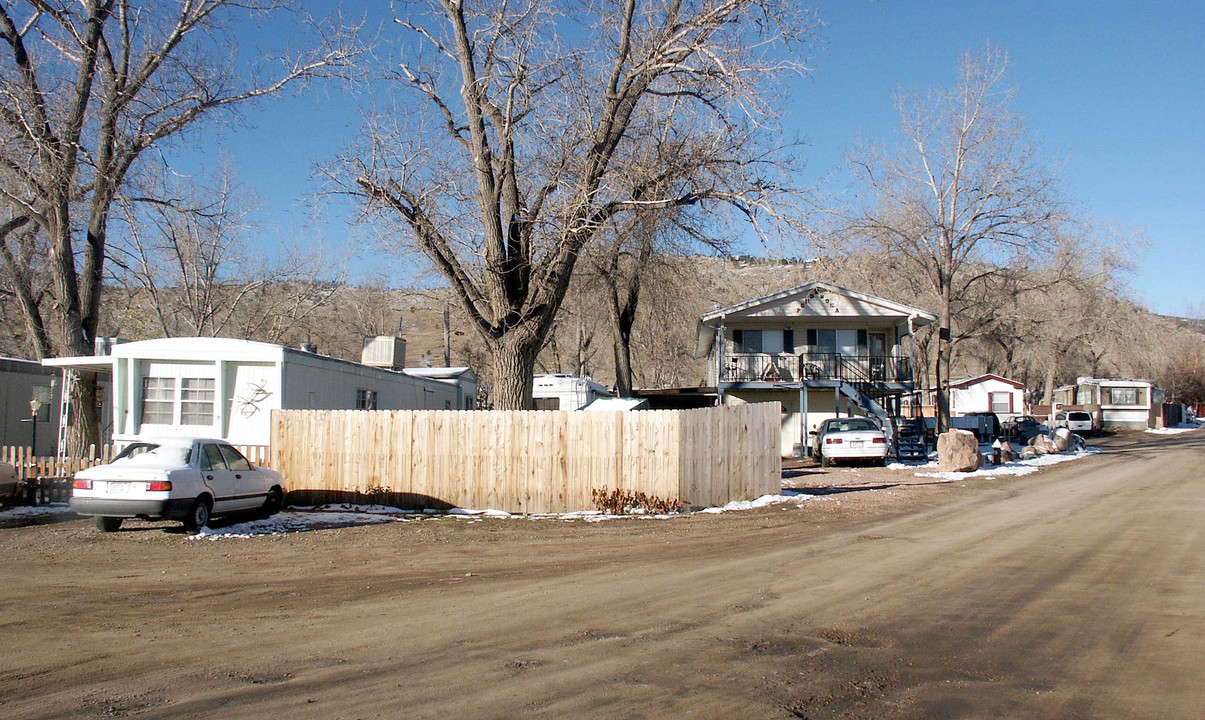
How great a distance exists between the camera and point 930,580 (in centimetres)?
816

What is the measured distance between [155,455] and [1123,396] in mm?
58767

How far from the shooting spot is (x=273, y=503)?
13773 millimetres

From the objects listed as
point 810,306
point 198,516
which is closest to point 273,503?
point 198,516

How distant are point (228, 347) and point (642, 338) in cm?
2228

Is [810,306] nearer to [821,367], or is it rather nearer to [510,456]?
[821,367]

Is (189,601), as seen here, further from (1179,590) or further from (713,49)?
(713,49)

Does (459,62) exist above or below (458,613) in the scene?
above

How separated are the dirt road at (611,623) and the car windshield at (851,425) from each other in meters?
13.1

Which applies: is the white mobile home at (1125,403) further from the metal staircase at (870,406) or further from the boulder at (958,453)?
the boulder at (958,453)

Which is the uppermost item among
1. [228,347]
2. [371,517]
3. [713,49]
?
[713,49]

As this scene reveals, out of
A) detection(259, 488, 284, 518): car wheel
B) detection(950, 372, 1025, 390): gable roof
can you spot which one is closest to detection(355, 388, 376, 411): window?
detection(259, 488, 284, 518): car wheel

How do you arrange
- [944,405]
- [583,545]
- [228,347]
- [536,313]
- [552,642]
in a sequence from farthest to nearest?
[944,405]
[228,347]
[536,313]
[583,545]
[552,642]

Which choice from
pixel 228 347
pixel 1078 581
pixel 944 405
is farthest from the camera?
pixel 944 405

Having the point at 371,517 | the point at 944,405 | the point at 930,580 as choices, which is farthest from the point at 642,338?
the point at 930,580
